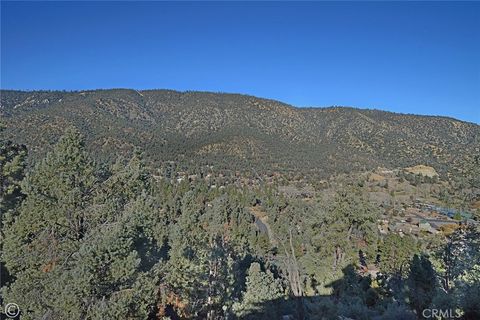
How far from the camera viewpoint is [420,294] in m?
11.9

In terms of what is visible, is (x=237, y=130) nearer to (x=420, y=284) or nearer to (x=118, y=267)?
(x=420, y=284)

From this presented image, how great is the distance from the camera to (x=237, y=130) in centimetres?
13738

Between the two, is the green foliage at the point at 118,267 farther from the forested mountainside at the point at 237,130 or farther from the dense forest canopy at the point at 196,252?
the forested mountainside at the point at 237,130

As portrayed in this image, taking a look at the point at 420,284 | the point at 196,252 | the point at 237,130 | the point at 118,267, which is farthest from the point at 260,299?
the point at 237,130

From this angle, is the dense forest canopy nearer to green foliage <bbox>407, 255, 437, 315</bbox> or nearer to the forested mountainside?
green foliage <bbox>407, 255, 437, 315</bbox>

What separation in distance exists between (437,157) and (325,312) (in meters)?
130

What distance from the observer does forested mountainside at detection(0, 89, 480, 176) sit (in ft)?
365

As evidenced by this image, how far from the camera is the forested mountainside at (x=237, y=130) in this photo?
111 m

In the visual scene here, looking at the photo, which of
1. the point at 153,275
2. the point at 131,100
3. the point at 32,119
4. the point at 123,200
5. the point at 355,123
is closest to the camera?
the point at 153,275

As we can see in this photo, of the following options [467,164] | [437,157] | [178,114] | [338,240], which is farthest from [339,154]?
[467,164]

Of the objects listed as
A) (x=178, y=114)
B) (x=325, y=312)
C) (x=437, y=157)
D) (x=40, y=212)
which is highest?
(x=178, y=114)

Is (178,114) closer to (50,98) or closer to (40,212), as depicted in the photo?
(50,98)

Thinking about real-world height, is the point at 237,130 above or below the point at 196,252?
above

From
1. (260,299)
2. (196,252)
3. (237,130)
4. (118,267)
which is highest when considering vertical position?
(237,130)
